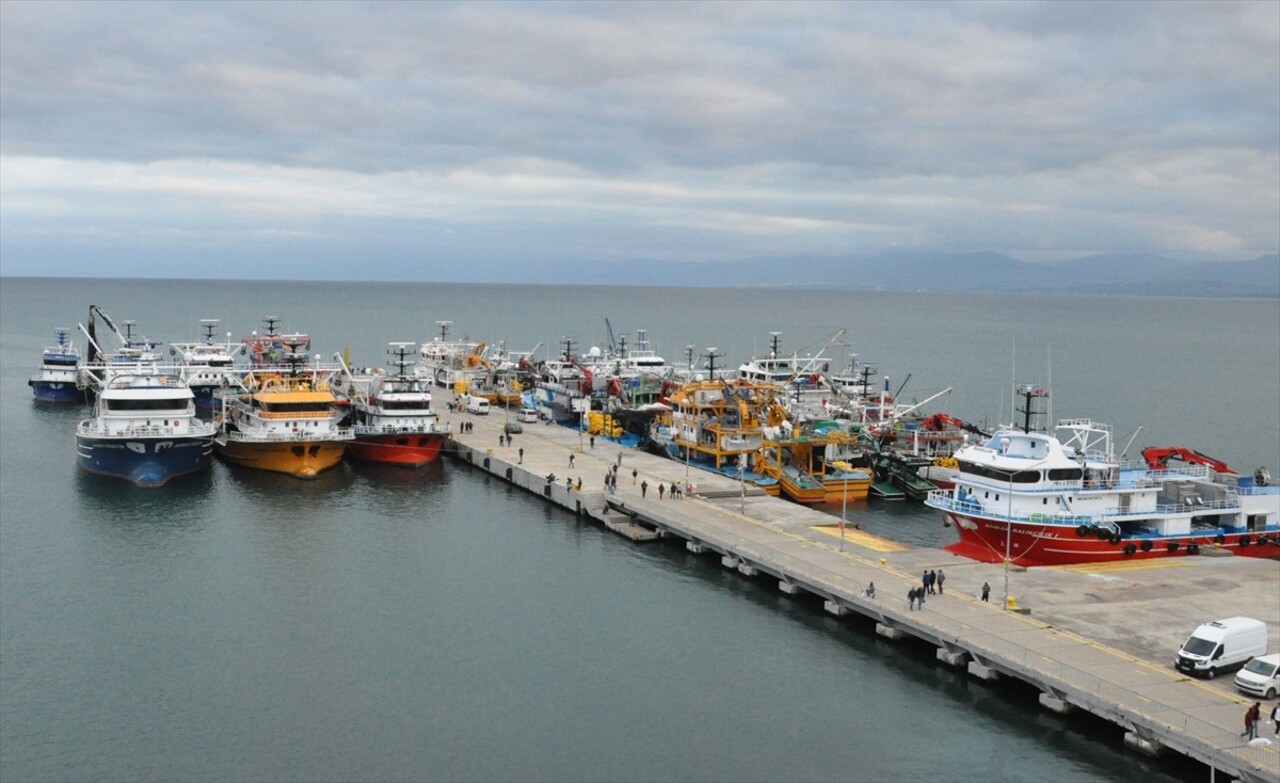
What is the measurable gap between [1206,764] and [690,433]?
2008 inches

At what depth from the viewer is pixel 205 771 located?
34781mm

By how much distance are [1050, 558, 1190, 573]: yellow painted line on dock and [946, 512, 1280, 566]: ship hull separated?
1.99 feet

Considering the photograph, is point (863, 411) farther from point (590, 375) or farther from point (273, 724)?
point (273, 724)

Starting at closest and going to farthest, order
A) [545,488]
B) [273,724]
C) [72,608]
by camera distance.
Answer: [273,724], [72,608], [545,488]

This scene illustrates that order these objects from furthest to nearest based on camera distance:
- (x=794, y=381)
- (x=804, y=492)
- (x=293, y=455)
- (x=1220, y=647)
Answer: (x=794, y=381) < (x=293, y=455) < (x=804, y=492) < (x=1220, y=647)

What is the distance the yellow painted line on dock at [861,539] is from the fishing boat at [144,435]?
141 ft

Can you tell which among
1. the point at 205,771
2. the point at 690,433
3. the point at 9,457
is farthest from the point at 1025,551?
the point at 9,457

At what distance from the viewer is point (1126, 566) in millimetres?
52562

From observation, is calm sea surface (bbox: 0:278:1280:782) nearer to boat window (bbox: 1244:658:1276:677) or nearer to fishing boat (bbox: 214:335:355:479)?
boat window (bbox: 1244:658:1276:677)

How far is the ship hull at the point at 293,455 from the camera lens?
81.2m

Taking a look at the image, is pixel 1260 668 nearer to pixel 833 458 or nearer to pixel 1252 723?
pixel 1252 723

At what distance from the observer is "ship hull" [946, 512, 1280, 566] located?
53688 millimetres

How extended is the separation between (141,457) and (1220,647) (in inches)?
2539

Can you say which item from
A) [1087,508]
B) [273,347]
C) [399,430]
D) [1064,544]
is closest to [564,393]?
[399,430]
